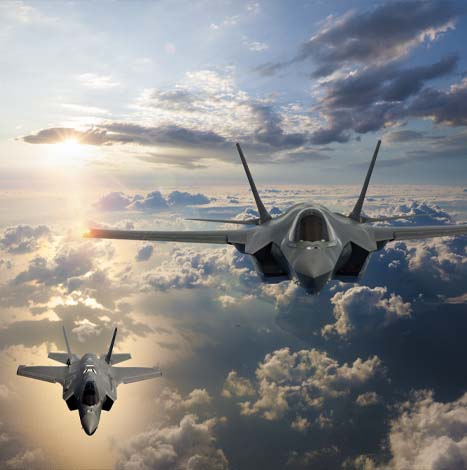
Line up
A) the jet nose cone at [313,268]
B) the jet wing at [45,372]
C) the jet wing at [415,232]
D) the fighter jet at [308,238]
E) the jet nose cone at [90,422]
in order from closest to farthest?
the jet nose cone at [313,268] < the fighter jet at [308,238] < the jet nose cone at [90,422] < the jet wing at [415,232] < the jet wing at [45,372]

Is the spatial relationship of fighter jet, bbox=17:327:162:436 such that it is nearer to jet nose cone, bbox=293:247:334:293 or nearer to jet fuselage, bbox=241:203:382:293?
jet fuselage, bbox=241:203:382:293

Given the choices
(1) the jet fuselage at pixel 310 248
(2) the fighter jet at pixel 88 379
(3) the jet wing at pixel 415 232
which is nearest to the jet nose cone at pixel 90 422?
(2) the fighter jet at pixel 88 379

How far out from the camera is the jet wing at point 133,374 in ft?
61.0

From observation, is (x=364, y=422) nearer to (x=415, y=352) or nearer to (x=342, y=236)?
(x=415, y=352)

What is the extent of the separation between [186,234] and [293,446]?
203242 millimetres

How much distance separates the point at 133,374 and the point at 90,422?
5678 millimetres

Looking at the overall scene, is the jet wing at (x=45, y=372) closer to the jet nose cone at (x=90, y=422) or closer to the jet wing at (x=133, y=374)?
the jet wing at (x=133, y=374)

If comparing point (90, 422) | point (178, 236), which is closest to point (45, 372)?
point (90, 422)

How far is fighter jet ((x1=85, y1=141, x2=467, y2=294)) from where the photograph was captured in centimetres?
905

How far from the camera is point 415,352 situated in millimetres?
182625

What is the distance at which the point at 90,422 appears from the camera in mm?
13672

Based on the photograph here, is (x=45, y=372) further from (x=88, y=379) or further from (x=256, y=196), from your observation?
(x=256, y=196)

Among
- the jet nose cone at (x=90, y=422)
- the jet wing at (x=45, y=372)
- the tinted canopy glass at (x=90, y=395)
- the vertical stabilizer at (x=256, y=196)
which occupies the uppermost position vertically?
the vertical stabilizer at (x=256, y=196)

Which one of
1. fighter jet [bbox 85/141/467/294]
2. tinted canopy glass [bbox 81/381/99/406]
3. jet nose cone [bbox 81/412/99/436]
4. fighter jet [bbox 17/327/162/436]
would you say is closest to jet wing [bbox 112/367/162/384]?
fighter jet [bbox 17/327/162/436]
